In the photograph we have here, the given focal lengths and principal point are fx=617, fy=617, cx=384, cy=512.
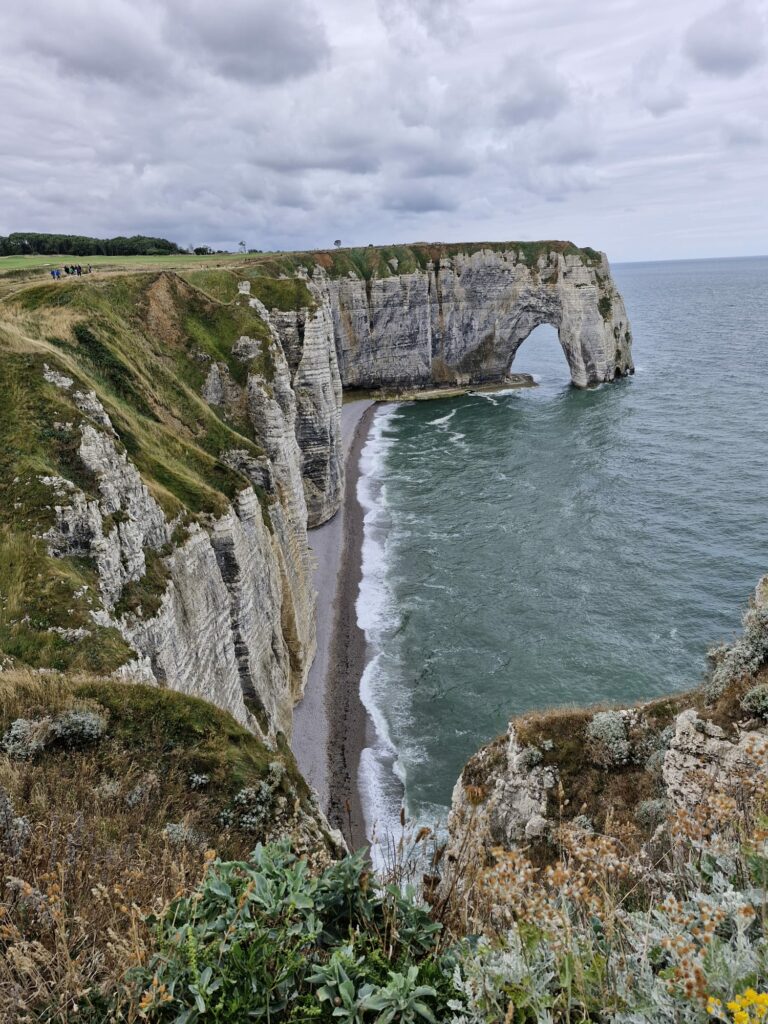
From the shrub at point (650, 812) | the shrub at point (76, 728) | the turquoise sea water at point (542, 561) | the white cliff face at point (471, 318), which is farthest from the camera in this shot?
the white cliff face at point (471, 318)

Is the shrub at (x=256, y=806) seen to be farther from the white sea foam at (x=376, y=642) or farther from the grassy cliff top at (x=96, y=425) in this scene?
the grassy cliff top at (x=96, y=425)

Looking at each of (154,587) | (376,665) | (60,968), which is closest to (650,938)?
(60,968)

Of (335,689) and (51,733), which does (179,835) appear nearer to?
(51,733)

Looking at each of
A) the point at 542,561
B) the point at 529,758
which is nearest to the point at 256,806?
the point at 529,758

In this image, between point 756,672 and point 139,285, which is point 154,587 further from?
point 139,285

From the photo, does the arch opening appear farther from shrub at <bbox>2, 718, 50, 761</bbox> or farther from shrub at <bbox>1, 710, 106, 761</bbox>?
shrub at <bbox>2, 718, 50, 761</bbox>

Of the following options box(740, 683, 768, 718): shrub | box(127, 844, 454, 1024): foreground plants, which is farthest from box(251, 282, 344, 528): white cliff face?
box(127, 844, 454, 1024): foreground plants

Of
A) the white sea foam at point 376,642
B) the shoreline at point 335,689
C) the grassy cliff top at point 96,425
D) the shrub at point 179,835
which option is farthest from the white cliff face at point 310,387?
the shrub at point 179,835
